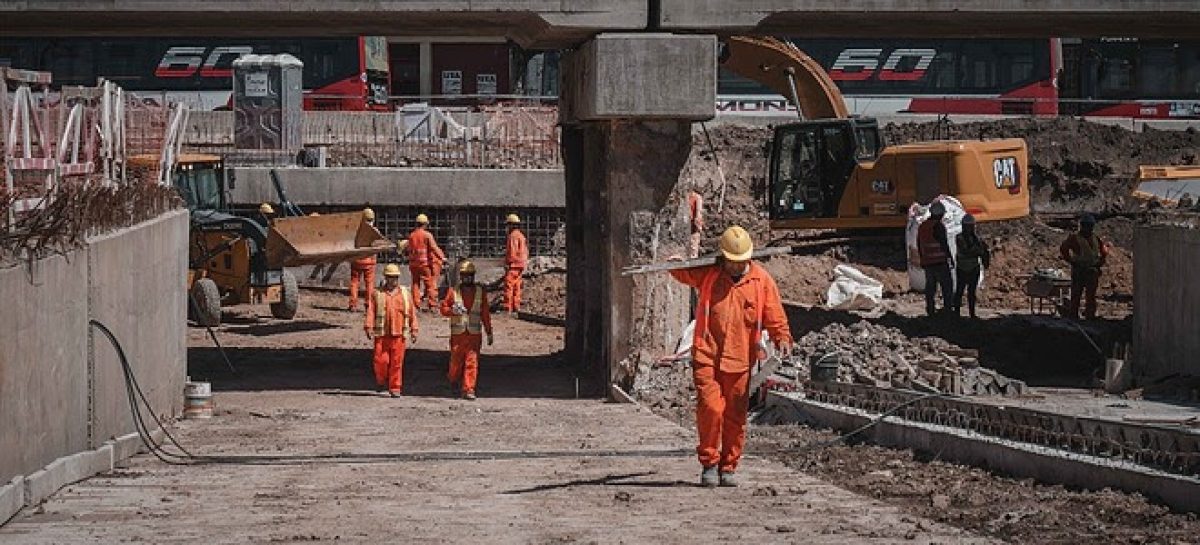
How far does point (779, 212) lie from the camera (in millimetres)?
34812

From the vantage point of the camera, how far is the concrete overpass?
72.7 feet

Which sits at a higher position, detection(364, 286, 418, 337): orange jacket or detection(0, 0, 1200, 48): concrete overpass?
detection(0, 0, 1200, 48): concrete overpass

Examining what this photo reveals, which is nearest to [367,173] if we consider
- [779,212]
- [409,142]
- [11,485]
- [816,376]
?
[409,142]

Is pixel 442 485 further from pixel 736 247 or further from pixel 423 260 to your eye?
pixel 423 260

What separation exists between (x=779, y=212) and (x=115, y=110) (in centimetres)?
1587

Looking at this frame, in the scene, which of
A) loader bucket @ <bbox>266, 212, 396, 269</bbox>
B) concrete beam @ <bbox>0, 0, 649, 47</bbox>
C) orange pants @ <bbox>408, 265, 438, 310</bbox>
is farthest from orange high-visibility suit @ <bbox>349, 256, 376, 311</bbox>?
concrete beam @ <bbox>0, 0, 649, 47</bbox>

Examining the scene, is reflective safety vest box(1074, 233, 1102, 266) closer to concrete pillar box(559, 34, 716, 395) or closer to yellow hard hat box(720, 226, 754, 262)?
concrete pillar box(559, 34, 716, 395)

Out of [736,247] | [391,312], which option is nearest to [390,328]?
[391,312]

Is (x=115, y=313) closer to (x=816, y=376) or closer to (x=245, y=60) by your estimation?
(x=816, y=376)

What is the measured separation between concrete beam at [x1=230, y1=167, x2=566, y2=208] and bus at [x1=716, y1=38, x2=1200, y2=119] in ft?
56.0

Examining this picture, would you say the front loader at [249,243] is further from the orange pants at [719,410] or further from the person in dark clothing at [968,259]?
the orange pants at [719,410]

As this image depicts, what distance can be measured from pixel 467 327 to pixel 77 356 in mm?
9108

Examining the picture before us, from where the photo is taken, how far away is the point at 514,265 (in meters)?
34.2

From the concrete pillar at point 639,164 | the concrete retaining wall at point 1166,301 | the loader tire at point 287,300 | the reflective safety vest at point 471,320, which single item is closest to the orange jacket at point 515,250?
the loader tire at point 287,300
